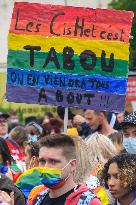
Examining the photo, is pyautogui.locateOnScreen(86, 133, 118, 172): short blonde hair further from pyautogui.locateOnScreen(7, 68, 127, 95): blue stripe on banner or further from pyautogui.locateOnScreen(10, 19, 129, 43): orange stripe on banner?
pyautogui.locateOnScreen(10, 19, 129, 43): orange stripe on banner

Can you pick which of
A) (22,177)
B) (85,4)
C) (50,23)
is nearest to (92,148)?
(22,177)

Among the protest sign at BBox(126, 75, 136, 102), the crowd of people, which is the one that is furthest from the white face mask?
the protest sign at BBox(126, 75, 136, 102)

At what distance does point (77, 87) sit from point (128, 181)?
11.3 feet

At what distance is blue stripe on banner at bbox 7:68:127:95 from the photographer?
30.7ft

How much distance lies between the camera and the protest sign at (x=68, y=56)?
938cm

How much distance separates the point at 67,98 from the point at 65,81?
18 centimetres

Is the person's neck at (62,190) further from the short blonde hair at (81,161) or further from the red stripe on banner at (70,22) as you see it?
the red stripe on banner at (70,22)

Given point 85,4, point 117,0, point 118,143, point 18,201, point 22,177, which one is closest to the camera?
point 18,201

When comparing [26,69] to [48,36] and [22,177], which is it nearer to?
[48,36]

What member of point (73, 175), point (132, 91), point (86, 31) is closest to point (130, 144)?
point (73, 175)

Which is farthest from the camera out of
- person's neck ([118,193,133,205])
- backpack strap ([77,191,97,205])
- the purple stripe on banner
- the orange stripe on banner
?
the orange stripe on banner

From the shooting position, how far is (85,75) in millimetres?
9461

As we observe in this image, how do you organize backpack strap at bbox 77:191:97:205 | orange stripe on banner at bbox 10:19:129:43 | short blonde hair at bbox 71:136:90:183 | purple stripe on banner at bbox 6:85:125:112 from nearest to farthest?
1. backpack strap at bbox 77:191:97:205
2. short blonde hair at bbox 71:136:90:183
3. purple stripe on banner at bbox 6:85:125:112
4. orange stripe on banner at bbox 10:19:129:43

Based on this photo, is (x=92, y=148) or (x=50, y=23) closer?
(x=92, y=148)
